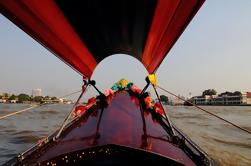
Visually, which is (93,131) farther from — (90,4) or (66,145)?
(90,4)

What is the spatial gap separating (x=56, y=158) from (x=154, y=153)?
0.91 metres

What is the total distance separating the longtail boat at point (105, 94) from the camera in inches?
121

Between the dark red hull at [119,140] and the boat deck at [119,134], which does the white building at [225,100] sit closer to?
the boat deck at [119,134]

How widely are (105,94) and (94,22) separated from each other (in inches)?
68.1

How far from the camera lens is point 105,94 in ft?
20.7

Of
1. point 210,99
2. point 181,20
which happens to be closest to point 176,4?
point 181,20

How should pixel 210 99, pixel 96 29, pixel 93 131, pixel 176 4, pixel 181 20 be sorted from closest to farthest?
pixel 176 4 < pixel 181 20 < pixel 93 131 < pixel 96 29 < pixel 210 99

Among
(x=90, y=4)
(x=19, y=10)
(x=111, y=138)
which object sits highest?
(x=90, y=4)

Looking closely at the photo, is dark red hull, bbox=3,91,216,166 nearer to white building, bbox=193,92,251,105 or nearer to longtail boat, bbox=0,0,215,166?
longtail boat, bbox=0,0,215,166

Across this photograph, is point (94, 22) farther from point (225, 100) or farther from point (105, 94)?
point (225, 100)

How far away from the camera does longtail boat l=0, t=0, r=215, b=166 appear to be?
307cm

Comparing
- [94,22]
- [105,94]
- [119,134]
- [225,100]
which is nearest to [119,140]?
[119,134]

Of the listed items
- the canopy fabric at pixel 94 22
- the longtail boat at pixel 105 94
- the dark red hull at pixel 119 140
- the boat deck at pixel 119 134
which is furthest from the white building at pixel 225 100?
the dark red hull at pixel 119 140

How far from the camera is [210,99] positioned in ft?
408
